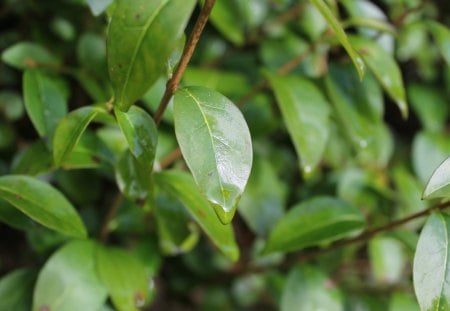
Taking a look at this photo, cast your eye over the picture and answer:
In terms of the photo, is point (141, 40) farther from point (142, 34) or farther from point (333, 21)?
point (333, 21)

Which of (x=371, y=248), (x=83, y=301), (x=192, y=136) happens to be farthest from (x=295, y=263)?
(x=192, y=136)

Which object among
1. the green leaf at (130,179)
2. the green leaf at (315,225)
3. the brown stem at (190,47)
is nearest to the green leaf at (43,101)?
the green leaf at (130,179)

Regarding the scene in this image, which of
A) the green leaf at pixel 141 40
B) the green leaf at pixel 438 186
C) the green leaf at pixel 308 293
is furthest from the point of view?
the green leaf at pixel 308 293

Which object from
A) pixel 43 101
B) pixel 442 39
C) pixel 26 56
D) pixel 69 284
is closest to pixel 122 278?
→ pixel 69 284

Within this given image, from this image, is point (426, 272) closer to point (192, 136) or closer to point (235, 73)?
point (192, 136)

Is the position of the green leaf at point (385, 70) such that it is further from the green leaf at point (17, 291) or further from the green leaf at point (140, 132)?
the green leaf at point (17, 291)
